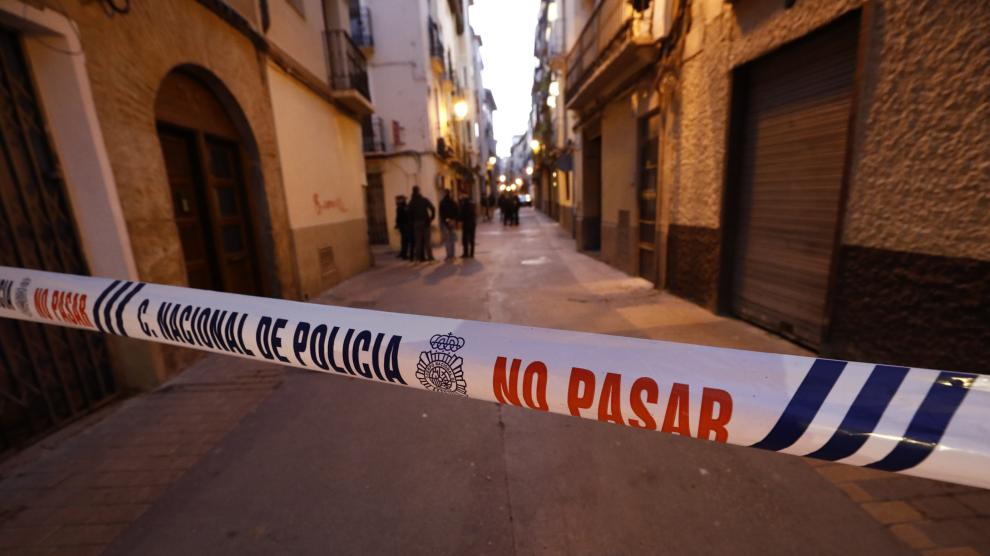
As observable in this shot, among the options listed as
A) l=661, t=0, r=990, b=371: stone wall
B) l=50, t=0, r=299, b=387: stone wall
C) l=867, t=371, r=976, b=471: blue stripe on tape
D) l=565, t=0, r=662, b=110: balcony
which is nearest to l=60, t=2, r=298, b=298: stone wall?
l=50, t=0, r=299, b=387: stone wall

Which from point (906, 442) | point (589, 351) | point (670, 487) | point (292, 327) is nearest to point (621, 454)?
point (670, 487)

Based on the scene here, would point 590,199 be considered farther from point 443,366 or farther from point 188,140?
point 443,366

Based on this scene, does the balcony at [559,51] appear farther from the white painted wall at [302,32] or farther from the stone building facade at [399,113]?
the white painted wall at [302,32]

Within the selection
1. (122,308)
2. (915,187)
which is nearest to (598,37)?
(915,187)

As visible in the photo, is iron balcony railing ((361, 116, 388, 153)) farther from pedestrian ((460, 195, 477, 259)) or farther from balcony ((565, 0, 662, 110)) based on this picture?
balcony ((565, 0, 662, 110))

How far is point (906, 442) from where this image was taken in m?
0.94

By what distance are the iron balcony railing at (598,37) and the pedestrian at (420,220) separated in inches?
202

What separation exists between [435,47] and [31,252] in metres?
16.4

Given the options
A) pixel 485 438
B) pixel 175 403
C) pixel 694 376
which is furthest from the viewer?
pixel 175 403

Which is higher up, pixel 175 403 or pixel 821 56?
pixel 821 56

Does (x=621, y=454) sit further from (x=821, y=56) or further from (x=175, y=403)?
(x=821, y=56)

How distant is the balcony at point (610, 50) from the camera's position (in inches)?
244

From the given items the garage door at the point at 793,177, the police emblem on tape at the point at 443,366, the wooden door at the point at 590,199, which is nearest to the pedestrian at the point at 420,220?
the wooden door at the point at 590,199

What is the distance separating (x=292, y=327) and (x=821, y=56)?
4975 mm
